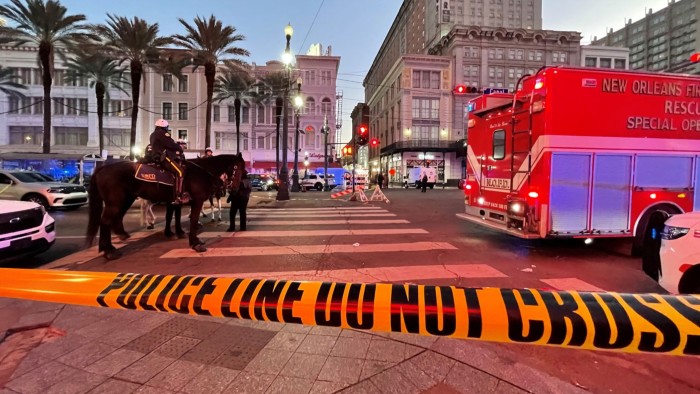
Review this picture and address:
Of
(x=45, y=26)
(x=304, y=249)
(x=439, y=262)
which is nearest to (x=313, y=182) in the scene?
(x=45, y=26)

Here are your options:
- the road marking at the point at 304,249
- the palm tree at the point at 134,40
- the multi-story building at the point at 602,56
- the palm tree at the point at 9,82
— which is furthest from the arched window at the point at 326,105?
the road marking at the point at 304,249

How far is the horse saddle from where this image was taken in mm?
7145

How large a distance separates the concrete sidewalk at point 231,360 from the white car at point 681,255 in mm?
1976

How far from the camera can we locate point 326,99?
57969 mm

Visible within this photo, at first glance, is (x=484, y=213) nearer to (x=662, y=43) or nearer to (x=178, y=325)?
(x=178, y=325)

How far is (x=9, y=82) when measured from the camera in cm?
4428

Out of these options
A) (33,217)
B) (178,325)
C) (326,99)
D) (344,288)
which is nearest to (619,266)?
(344,288)

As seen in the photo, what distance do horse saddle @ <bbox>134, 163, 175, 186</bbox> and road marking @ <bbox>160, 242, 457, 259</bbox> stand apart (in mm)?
1398

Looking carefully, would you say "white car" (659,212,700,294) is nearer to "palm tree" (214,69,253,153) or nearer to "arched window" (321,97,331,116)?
"palm tree" (214,69,253,153)

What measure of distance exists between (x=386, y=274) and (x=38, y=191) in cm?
1453

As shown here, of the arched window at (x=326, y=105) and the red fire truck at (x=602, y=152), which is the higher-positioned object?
the arched window at (x=326, y=105)

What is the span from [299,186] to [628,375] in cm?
3144

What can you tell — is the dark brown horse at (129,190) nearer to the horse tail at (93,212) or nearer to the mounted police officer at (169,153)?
the horse tail at (93,212)

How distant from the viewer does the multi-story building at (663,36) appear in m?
114
